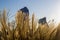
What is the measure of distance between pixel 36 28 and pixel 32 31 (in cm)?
14

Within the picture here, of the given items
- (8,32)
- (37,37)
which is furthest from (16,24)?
(37,37)

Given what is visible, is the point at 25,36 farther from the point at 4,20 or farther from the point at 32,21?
the point at 4,20

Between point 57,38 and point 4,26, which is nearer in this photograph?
point 57,38

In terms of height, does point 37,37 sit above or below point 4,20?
below

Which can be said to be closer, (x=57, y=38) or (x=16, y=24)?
(x=57, y=38)

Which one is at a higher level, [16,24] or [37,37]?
[16,24]

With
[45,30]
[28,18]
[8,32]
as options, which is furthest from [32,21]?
[8,32]

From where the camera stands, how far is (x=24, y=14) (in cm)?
267

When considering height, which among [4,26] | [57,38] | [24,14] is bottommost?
[57,38]

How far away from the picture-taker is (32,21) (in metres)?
2.64

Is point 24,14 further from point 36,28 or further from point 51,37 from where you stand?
point 51,37

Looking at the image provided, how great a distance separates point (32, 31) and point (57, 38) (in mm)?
401

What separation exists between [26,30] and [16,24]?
0.20m

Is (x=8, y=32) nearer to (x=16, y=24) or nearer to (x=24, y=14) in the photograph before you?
(x=16, y=24)
